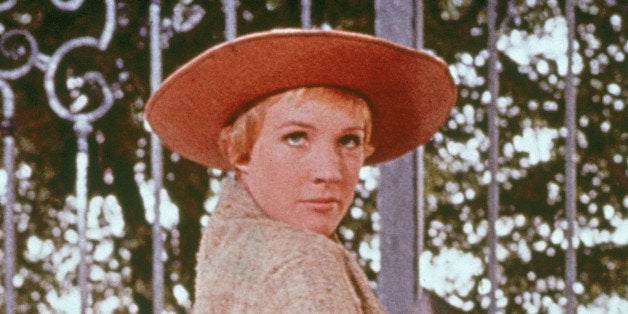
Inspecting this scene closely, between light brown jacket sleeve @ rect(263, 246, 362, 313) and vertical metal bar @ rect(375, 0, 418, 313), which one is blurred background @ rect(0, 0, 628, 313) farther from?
light brown jacket sleeve @ rect(263, 246, 362, 313)

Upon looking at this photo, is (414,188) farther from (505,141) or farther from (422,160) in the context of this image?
(505,141)

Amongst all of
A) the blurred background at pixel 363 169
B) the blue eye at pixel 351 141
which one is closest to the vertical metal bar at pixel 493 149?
the blurred background at pixel 363 169

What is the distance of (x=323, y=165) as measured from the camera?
1.09 meters

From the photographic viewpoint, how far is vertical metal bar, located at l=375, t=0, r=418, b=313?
5.61 feet

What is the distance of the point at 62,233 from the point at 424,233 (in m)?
0.86

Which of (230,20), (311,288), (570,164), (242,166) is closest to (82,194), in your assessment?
(230,20)

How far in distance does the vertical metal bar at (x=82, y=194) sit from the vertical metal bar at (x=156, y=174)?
153 millimetres

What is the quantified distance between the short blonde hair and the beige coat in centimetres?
6

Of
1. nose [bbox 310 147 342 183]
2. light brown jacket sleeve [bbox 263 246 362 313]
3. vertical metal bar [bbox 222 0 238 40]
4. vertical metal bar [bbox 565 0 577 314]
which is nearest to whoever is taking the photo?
light brown jacket sleeve [bbox 263 246 362 313]

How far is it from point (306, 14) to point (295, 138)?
26.4 inches

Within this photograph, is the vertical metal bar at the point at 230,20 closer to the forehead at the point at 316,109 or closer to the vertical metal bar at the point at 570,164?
the forehead at the point at 316,109

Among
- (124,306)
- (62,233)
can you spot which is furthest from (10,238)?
(124,306)

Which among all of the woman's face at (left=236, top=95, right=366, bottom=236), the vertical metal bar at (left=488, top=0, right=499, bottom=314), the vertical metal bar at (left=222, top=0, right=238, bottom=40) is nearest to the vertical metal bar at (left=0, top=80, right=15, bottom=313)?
the vertical metal bar at (left=222, top=0, right=238, bottom=40)

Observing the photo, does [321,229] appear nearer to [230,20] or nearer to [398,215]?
[398,215]
